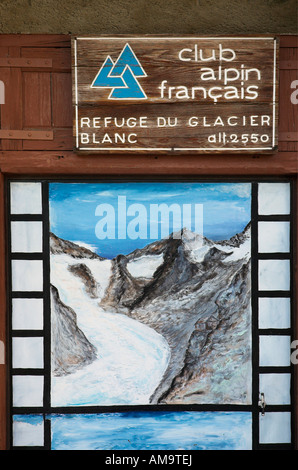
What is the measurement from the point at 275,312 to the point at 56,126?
2098 mm

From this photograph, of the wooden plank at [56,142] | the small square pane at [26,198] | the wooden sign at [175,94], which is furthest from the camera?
the small square pane at [26,198]

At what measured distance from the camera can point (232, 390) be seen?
340cm

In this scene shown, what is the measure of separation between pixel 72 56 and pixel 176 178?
1108mm

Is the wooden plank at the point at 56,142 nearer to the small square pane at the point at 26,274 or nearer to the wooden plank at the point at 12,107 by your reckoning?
the wooden plank at the point at 12,107

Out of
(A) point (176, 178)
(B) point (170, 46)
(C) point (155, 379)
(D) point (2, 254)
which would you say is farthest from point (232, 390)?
(B) point (170, 46)

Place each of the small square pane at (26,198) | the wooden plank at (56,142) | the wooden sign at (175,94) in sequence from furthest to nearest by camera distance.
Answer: the small square pane at (26,198) → the wooden plank at (56,142) → the wooden sign at (175,94)

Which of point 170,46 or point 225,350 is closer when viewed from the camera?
point 170,46

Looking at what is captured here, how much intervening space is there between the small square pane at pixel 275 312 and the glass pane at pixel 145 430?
717 millimetres

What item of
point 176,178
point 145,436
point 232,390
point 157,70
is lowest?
point 145,436

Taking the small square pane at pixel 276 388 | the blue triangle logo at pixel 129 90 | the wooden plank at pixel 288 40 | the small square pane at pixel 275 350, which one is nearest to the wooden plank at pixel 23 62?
the blue triangle logo at pixel 129 90

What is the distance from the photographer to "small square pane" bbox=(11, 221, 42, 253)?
3.36 metres

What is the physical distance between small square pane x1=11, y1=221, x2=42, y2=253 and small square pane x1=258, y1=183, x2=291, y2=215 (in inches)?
65.1

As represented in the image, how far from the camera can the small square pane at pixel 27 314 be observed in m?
3.37

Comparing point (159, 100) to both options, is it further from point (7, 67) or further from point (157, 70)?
point (7, 67)
